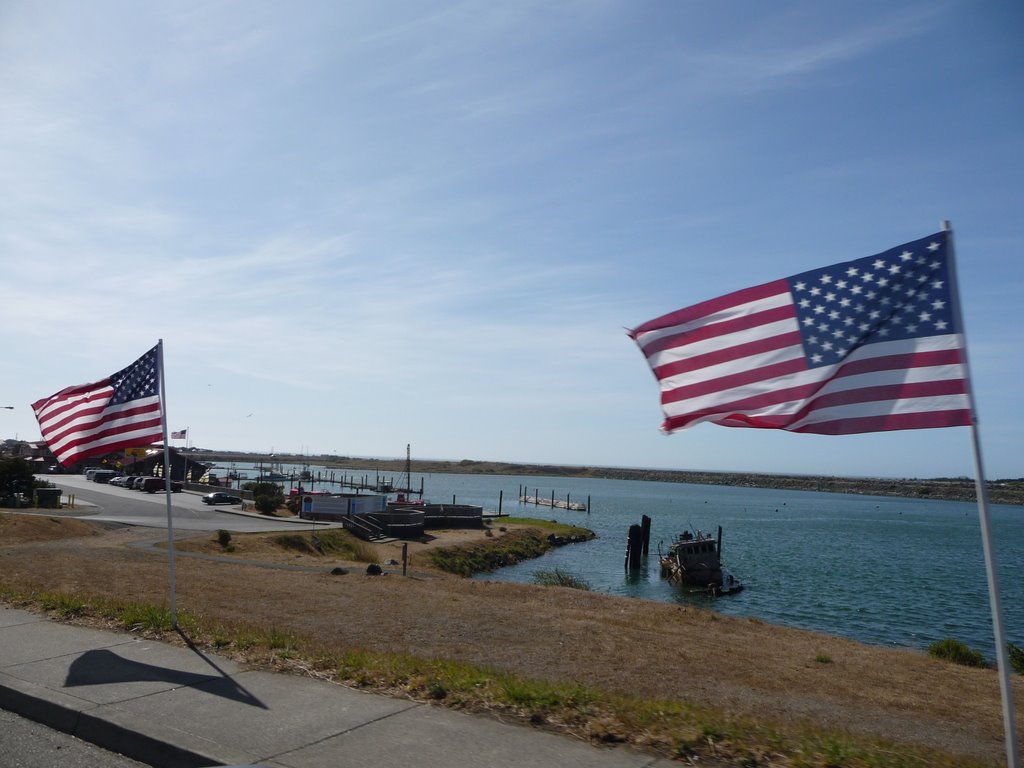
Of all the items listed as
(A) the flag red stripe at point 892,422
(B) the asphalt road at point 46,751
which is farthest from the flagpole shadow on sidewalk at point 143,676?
(A) the flag red stripe at point 892,422

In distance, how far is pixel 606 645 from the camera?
1552 centimetres

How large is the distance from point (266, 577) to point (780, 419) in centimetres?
2057

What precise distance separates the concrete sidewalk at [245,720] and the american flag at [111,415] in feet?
13.1

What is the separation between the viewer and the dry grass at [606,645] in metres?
10.2

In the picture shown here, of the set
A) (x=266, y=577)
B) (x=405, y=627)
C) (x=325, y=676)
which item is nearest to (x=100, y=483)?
(x=266, y=577)

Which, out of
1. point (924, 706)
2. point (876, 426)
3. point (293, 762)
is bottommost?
point (924, 706)

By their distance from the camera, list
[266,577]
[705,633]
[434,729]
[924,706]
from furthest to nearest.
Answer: [266,577], [705,633], [924,706], [434,729]

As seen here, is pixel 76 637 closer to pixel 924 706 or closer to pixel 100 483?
pixel 924 706

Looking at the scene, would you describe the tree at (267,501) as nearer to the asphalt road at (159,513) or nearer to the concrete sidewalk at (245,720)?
the asphalt road at (159,513)

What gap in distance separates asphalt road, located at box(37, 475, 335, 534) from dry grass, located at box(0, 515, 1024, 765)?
17555 mm

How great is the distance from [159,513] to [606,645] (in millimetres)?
43164

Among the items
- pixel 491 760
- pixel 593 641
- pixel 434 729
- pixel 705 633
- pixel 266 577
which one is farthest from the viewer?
pixel 266 577

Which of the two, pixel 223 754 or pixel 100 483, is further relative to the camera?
pixel 100 483

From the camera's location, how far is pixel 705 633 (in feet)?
65.2
